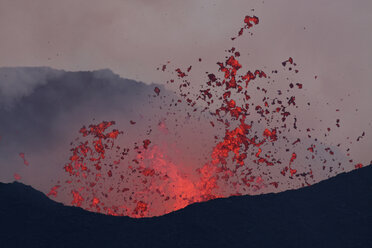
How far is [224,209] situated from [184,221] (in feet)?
4.47

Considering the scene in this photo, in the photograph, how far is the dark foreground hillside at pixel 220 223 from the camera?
1273 cm

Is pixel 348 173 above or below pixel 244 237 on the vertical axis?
above

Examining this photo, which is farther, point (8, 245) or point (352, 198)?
point (352, 198)

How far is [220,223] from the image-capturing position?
43.7 ft

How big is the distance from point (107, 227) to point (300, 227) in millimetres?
5920

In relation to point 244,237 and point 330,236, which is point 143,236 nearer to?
point 244,237

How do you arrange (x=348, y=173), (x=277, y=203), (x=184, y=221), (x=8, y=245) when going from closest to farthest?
(x=8, y=245)
(x=184, y=221)
(x=277, y=203)
(x=348, y=173)

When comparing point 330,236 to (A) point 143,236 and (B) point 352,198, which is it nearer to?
(B) point 352,198

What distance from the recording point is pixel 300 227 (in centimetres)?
1328

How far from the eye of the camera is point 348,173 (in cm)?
1566

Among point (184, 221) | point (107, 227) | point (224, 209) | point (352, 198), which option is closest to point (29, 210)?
point (107, 227)

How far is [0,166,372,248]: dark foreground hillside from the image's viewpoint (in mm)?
12727

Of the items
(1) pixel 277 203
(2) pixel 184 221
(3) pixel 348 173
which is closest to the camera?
(2) pixel 184 221

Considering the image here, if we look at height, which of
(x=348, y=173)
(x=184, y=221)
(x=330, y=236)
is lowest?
(x=330, y=236)
